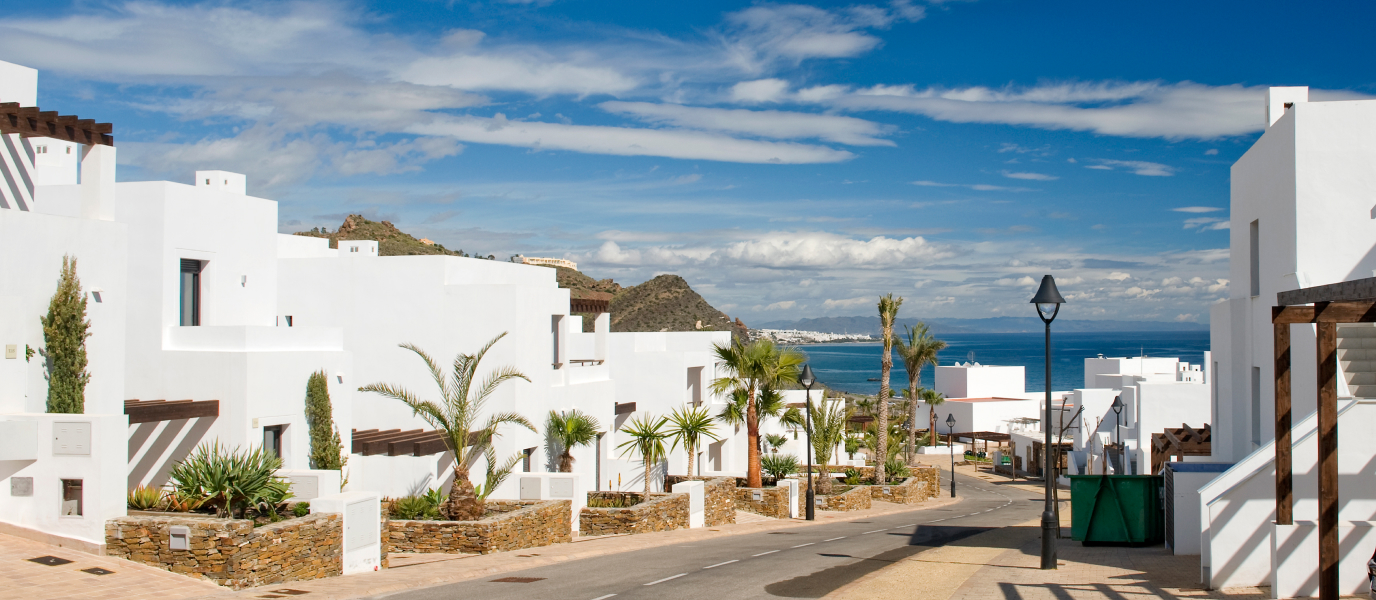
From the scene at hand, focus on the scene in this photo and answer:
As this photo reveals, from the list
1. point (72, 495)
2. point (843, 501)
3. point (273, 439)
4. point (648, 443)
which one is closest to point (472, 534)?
point (273, 439)

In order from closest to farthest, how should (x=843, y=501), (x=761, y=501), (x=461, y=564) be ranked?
(x=461, y=564) → (x=761, y=501) → (x=843, y=501)

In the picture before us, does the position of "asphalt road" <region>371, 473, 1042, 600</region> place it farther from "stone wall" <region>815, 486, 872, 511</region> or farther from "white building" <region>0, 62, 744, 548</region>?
"stone wall" <region>815, 486, 872, 511</region>

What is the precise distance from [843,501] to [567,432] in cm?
1359

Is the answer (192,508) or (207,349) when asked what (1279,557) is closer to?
(192,508)

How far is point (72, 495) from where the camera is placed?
1337cm

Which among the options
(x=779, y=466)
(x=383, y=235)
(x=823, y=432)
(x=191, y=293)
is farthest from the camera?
(x=383, y=235)

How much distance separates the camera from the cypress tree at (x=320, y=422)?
66.3 ft

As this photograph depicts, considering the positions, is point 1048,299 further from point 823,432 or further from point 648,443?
point 823,432

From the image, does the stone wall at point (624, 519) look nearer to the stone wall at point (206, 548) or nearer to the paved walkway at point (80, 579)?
the stone wall at point (206, 548)

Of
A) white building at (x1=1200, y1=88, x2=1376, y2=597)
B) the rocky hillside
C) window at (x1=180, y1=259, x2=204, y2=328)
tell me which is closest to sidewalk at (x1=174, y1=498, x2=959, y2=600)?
window at (x1=180, y1=259, x2=204, y2=328)

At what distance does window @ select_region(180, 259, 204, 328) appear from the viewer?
2131 centimetres

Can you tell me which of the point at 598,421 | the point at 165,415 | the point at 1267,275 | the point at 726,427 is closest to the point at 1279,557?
the point at 1267,275

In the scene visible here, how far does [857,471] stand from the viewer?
142 feet

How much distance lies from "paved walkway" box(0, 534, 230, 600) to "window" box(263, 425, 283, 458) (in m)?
6.26
